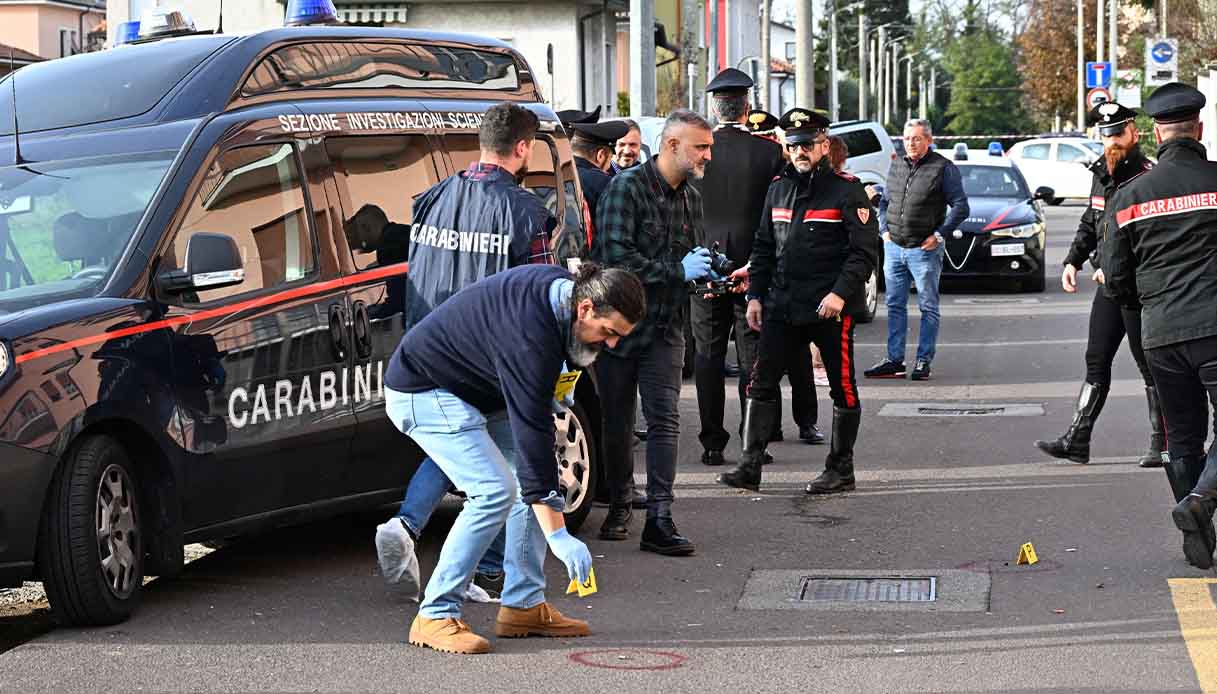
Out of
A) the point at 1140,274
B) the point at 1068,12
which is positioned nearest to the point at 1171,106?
the point at 1140,274

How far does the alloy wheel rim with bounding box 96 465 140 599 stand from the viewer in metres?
6.89

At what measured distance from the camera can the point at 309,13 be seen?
955 centimetres

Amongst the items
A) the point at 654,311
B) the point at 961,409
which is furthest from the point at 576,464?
the point at 961,409

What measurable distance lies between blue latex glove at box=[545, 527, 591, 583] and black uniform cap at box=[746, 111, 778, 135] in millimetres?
5638

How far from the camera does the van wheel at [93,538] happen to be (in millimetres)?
6703

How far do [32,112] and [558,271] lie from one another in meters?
3.05

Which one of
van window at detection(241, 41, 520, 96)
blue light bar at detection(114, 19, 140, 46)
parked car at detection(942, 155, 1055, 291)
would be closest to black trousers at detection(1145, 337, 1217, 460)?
van window at detection(241, 41, 520, 96)

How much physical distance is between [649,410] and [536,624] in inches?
74.7

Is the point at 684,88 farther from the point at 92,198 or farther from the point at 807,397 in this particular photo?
the point at 92,198

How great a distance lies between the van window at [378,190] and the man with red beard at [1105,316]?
12.2 feet

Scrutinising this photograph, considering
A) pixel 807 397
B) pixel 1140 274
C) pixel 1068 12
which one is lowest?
pixel 807 397

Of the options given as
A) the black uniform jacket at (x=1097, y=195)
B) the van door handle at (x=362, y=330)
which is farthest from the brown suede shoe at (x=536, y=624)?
the black uniform jacket at (x=1097, y=195)

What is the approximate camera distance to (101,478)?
685 centimetres

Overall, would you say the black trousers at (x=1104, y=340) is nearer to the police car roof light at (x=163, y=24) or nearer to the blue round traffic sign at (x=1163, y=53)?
the police car roof light at (x=163, y=24)
